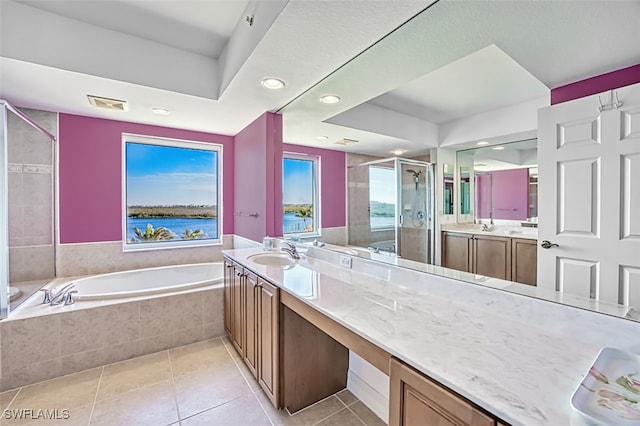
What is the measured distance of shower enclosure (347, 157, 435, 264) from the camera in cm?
168

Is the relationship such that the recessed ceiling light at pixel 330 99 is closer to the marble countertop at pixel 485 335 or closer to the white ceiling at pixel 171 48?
the white ceiling at pixel 171 48

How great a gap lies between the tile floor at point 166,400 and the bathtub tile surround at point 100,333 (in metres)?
0.10

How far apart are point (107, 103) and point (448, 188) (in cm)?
299

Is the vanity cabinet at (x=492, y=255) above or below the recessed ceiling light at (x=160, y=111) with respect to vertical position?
→ below

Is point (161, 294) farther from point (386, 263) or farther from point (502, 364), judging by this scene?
point (502, 364)

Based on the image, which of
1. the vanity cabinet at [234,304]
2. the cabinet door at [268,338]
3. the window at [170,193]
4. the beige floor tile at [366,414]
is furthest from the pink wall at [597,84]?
the window at [170,193]

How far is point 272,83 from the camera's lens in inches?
84.4

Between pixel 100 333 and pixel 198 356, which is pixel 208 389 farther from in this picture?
pixel 100 333

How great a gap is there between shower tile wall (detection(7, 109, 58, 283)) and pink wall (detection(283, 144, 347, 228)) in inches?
109

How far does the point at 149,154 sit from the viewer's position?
334cm

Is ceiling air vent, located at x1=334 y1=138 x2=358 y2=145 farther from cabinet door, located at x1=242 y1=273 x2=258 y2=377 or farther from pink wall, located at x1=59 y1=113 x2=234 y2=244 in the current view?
pink wall, located at x1=59 y1=113 x2=234 y2=244

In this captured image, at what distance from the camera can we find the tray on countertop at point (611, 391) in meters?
0.57

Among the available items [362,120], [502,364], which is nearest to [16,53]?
[362,120]

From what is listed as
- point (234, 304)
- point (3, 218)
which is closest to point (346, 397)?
point (234, 304)
